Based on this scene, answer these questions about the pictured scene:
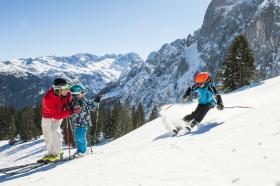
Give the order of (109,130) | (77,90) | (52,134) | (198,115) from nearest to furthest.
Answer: (52,134)
(77,90)
(198,115)
(109,130)

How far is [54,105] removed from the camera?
11.8 meters

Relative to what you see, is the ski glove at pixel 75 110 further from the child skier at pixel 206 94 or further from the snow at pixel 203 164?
the child skier at pixel 206 94

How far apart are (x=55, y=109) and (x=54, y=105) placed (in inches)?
5.1

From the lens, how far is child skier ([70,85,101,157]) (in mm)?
12336

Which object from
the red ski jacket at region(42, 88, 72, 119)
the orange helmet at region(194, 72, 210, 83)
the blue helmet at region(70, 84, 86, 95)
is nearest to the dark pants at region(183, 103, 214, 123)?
the orange helmet at region(194, 72, 210, 83)

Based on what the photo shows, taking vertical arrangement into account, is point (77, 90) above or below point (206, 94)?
above

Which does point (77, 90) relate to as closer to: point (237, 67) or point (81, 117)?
point (81, 117)

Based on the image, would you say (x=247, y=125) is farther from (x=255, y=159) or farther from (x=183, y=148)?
(x=255, y=159)

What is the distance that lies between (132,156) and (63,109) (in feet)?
12.0

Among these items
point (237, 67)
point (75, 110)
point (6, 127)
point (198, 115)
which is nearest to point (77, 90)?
point (75, 110)

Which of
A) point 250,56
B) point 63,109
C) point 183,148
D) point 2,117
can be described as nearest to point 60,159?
point 63,109

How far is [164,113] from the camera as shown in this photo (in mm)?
15320

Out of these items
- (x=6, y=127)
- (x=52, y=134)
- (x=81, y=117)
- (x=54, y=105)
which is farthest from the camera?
Answer: (x=6, y=127)

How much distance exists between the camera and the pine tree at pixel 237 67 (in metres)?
44.6
